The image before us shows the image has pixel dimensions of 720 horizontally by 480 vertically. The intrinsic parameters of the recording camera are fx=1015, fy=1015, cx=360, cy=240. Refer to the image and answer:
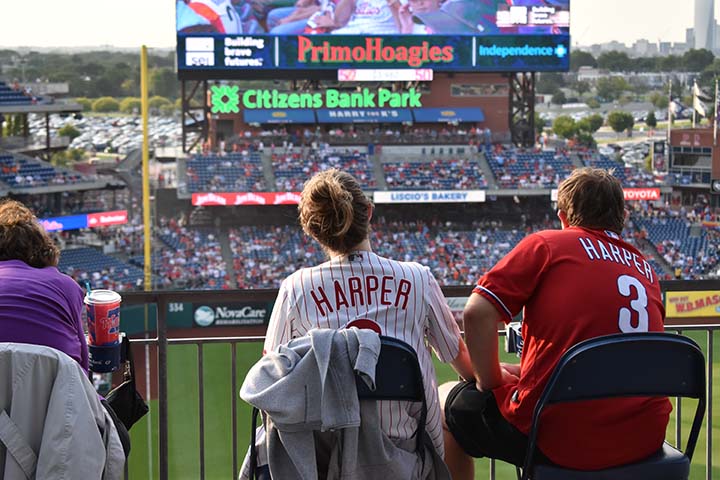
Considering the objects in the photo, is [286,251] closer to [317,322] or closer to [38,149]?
[38,149]

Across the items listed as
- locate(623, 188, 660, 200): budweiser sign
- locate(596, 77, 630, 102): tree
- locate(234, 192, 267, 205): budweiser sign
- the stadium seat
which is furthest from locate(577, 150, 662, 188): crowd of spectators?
the stadium seat

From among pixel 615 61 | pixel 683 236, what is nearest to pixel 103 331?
pixel 683 236

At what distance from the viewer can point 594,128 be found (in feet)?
131

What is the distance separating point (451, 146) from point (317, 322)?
2856 cm

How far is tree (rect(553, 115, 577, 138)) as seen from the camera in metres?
38.6

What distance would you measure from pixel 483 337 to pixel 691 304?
13.3m

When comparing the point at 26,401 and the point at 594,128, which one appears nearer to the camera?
the point at 26,401

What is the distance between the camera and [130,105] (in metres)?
40.8

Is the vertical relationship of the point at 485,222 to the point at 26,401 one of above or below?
below

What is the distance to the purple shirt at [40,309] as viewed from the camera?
2.03 metres

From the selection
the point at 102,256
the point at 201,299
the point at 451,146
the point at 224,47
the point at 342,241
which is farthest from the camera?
the point at 451,146

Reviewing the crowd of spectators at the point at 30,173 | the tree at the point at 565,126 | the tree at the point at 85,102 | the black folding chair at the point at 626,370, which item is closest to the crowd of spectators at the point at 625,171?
the tree at the point at 565,126

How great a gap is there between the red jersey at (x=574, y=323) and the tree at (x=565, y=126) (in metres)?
37.4

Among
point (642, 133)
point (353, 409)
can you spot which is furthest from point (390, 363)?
point (642, 133)
